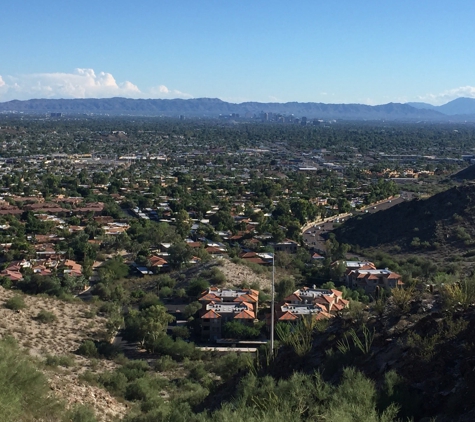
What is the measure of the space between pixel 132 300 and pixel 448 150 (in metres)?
94.6

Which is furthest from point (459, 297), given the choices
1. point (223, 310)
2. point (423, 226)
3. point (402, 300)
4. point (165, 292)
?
point (423, 226)

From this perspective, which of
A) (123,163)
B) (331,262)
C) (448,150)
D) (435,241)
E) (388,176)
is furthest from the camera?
(448,150)

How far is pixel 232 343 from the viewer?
19.4 m

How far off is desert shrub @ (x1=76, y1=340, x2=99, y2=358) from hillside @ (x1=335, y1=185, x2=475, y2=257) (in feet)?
67.9

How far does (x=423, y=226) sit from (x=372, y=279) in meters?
12.6

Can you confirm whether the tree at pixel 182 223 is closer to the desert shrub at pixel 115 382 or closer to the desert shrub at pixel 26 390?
the desert shrub at pixel 115 382

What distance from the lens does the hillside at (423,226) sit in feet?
114

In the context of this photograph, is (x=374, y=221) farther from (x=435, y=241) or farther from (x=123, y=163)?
(x=123, y=163)

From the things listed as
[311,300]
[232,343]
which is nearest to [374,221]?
[311,300]

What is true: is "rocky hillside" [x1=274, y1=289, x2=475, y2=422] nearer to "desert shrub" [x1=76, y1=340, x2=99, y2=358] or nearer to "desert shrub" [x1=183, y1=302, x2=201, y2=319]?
"desert shrub" [x1=76, y1=340, x2=99, y2=358]

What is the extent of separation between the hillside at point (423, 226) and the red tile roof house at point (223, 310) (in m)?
14.8

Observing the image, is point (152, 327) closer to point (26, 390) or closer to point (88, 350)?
point (88, 350)

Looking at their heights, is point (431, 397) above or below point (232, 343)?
above

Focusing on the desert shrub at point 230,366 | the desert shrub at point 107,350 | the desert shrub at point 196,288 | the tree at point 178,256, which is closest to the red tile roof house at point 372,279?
the desert shrub at point 196,288
